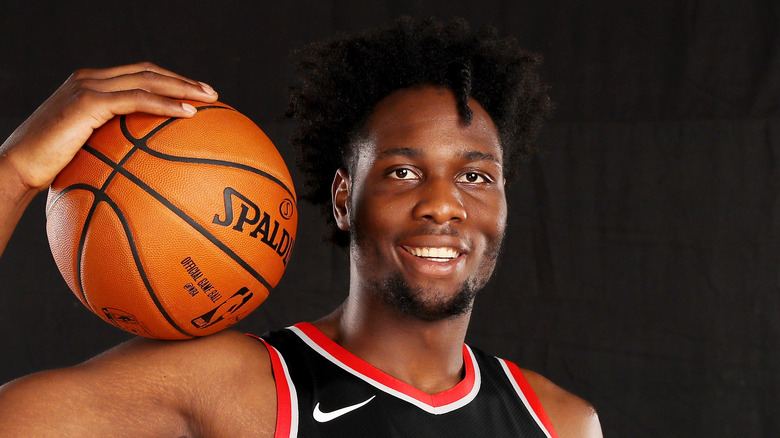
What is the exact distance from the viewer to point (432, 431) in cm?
175

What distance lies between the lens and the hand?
1399 mm

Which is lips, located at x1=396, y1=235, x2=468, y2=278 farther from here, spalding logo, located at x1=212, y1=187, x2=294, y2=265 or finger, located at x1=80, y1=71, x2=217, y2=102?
finger, located at x1=80, y1=71, x2=217, y2=102

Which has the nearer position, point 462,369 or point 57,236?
point 57,236

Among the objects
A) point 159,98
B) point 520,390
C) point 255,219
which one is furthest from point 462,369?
point 159,98

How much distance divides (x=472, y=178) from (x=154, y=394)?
800mm

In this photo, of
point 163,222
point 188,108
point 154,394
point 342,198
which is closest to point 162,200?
point 163,222

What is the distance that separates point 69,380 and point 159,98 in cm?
53

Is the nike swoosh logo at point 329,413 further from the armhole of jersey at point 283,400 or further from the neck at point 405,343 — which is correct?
the neck at point 405,343

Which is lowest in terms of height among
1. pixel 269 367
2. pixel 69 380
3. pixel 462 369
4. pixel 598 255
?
pixel 598 255

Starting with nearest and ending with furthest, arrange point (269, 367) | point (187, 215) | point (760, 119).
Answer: point (187, 215)
point (269, 367)
point (760, 119)

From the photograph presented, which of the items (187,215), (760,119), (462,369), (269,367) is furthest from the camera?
(760,119)

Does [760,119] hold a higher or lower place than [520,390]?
higher

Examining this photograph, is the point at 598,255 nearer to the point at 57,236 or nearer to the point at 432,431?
the point at 432,431

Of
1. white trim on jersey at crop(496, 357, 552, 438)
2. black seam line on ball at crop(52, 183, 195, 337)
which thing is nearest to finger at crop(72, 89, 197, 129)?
black seam line on ball at crop(52, 183, 195, 337)
